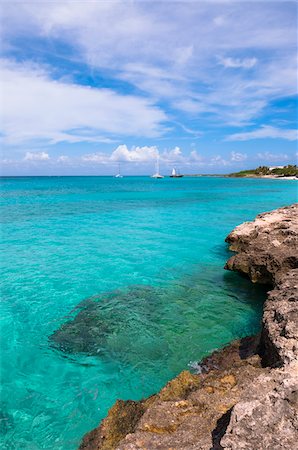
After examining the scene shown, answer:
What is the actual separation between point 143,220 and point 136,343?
25911 millimetres

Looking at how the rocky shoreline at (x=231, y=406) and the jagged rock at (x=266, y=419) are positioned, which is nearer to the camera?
the jagged rock at (x=266, y=419)

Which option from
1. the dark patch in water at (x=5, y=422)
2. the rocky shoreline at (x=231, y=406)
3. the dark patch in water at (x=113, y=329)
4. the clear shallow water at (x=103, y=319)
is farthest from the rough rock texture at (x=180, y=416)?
the dark patch in water at (x=113, y=329)

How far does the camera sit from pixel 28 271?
17016 mm

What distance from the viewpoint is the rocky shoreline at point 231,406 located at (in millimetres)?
3980

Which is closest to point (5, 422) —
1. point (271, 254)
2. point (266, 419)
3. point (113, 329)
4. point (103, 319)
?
point (113, 329)

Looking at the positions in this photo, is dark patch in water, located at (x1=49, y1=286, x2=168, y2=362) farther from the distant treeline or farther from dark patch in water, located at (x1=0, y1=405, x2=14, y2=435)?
the distant treeline

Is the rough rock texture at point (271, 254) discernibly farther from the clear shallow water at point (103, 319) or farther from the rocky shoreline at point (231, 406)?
the rocky shoreline at point (231, 406)

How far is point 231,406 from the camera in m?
4.96

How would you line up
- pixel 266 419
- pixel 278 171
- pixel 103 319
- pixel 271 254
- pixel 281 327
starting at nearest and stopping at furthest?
1. pixel 266 419
2. pixel 281 327
3. pixel 103 319
4. pixel 271 254
5. pixel 278 171

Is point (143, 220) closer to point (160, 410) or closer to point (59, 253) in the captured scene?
point (59, 253)

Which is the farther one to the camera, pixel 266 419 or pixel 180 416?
pixel 180 416

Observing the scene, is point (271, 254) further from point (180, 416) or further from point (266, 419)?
point (266, 419)

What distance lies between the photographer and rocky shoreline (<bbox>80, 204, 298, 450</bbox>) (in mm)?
3980

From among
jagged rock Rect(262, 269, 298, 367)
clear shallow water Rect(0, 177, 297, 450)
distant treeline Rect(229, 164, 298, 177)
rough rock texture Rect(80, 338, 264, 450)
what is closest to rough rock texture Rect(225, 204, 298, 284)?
clear shallow water Rect(0, 177, 297, 450)
